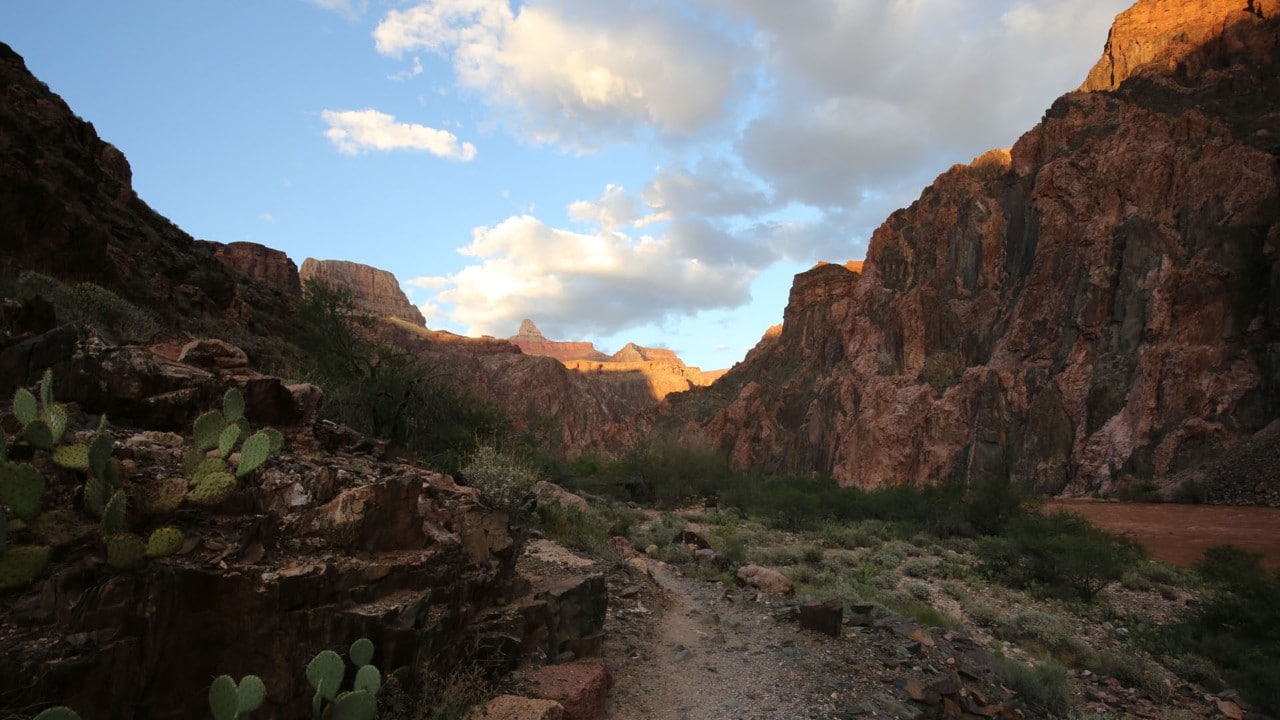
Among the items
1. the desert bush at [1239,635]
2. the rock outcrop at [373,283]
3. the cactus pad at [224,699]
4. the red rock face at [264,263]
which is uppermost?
the rock outcrop at [373,283]

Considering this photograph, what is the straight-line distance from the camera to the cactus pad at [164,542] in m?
3.67

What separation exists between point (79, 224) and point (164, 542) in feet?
52.0

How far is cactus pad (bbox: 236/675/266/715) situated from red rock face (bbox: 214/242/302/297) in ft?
167

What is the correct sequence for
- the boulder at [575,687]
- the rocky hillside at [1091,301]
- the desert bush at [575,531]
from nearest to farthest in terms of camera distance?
the boulder at [575,687] < the desert bush at [575,531] < the rocky hillside at [1091,301]

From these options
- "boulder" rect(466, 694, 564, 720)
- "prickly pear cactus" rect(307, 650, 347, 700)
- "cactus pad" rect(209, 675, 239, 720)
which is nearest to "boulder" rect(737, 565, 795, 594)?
"boulder" rect(466, 694, 564, 720)

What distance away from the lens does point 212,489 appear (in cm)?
430

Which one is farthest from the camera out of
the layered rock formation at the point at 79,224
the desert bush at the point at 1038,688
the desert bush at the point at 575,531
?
the layered rock formation at the point at 79,224

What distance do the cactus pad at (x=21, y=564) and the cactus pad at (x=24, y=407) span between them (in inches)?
40.6

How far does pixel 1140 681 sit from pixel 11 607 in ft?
43.9

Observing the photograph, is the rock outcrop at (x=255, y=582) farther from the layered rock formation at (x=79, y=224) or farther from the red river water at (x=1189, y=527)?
the red river water at (x=1189, y=527)

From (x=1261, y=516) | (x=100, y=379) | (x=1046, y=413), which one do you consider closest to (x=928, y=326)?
(x=1046, y=413)

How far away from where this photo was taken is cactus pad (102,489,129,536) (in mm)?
3572

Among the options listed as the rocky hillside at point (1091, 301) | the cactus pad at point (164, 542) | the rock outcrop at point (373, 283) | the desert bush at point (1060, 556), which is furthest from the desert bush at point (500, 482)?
the rock outcrop at point (373, 283)

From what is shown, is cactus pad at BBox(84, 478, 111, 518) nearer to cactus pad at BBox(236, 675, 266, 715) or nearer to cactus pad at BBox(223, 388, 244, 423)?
cactus pad at BBox(223, 388, 244, 423)
